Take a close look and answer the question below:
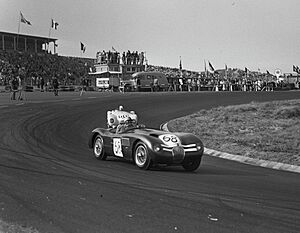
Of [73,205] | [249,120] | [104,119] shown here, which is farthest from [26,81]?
[73,205]

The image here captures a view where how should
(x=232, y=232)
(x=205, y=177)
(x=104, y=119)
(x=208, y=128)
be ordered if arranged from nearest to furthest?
(x=232, y=232)
(x=205, y=177)
(x=208, y=128)
(x=104, y=119)

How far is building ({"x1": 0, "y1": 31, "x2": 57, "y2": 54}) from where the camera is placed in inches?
3636

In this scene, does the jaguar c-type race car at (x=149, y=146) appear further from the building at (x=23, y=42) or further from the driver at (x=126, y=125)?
the building at (x=23, y=42)

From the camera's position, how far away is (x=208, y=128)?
17.7 m

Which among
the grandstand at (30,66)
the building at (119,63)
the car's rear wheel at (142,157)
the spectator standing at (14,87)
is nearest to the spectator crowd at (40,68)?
the grandstand at (30,66)

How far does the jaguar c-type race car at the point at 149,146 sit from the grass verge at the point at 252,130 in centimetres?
269

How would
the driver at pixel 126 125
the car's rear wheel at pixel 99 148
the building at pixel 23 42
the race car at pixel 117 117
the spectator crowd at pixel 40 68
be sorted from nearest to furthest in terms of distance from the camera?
the driver at pixel 126 125 < the race car at pixel 117 117 < the car's rear wheel at pixel 99 148 < the spectator crowd at pixel 40 68 < the building at pixel 23 42

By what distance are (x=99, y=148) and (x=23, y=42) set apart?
91.4 m

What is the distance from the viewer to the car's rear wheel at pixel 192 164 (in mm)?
9828

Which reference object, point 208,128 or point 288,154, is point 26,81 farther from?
point 288,154

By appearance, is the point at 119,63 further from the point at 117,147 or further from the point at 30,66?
the point at 117,147

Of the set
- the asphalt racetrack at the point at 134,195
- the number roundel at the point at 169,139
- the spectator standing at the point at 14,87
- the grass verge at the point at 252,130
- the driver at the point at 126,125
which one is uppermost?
the spectator standing at the point at 14,87

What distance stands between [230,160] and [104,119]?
34.3ft

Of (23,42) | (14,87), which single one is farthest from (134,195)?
(23,42)
